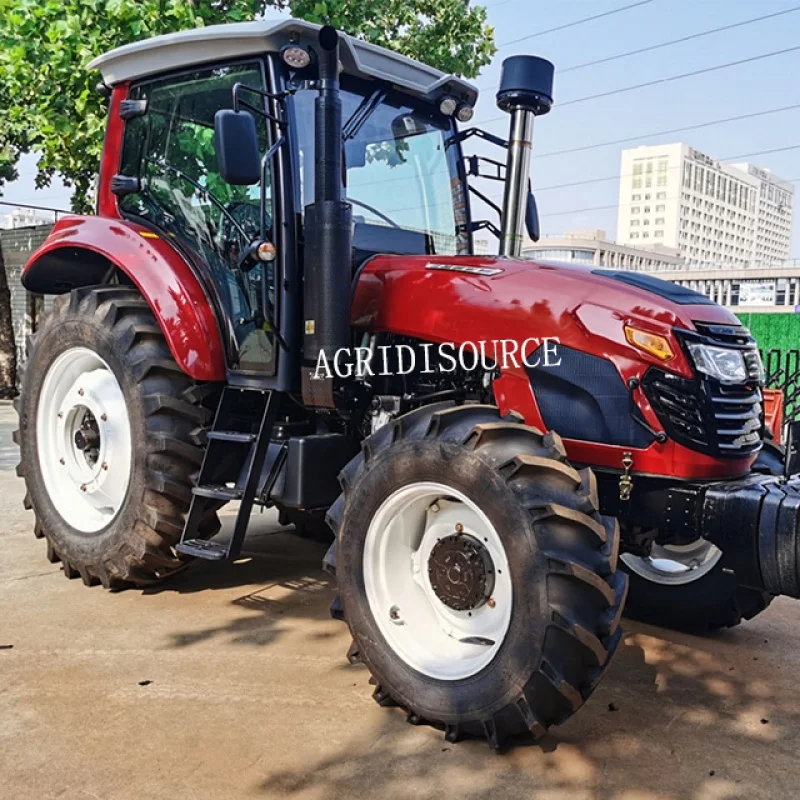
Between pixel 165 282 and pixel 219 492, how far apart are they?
1049mm

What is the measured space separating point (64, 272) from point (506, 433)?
10.2ft

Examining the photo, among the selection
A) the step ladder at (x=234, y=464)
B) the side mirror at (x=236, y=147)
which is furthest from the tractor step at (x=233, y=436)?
the side mirror at (x=236, y=147)

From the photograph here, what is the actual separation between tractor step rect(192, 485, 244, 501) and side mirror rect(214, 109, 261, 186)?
1391mm

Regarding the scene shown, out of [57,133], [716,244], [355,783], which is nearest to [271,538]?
[355,783]

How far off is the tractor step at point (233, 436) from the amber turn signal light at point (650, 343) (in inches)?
69.5

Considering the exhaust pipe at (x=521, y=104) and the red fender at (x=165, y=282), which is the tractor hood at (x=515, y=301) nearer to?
the exhaust pipe at (x=521, y=104)

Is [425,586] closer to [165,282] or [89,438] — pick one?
[165,282]

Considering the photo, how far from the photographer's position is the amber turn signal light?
3.09m

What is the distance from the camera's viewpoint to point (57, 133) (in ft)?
29.2

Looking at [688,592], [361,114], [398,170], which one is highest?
[361,114]

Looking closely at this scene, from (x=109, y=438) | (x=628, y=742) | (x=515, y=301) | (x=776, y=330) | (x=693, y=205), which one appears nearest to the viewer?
(x=628, y=742)

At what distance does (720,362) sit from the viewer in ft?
10.5

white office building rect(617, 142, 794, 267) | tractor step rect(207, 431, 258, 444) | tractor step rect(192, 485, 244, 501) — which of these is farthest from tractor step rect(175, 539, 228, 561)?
white office building rect(617, 142, 794, 267)

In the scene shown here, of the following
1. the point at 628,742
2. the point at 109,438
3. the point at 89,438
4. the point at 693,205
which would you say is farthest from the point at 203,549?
the point at 693,205
